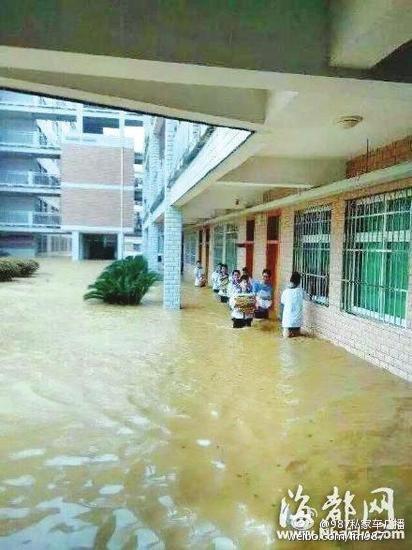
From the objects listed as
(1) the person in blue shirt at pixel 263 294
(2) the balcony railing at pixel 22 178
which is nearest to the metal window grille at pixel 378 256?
(1) the person in blue shirt at pixel 263 294

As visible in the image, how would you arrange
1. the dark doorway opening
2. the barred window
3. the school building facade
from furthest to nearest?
the dark doorway opening, the barred window, the school building facade

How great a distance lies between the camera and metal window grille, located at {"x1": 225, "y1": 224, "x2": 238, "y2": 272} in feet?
55.2

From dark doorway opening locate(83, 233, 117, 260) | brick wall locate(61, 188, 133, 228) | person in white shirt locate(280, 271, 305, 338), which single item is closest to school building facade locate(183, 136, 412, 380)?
person in white shirt locate(280, 271, 305, 338)

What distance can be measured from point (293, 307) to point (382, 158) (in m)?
3.36

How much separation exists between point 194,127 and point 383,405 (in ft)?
20.9

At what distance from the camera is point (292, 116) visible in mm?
4516

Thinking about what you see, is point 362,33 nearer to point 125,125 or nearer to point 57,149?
point 57,149

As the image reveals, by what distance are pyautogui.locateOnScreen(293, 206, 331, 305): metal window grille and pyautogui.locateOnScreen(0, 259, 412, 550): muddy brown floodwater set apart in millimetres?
1437

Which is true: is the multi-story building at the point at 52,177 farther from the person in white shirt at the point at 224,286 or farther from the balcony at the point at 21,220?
the person in white shirt at the point at 224,286

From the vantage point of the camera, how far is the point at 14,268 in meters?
21.9

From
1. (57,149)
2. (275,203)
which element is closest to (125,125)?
(57,149)

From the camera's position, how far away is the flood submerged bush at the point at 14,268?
69.0 feet

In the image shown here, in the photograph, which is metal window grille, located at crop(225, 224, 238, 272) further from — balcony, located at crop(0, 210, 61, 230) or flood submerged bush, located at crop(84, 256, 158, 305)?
balcony, located at crop(0, 210, 61, 230)

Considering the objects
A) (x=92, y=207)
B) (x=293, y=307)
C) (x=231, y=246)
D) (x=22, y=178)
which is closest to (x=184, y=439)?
(x=293, y=307)
